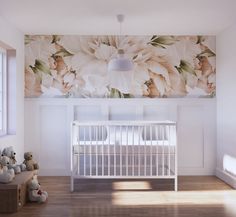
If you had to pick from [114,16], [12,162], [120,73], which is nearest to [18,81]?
[12,162]

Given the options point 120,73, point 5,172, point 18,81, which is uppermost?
point 120,73

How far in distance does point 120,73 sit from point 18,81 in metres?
1.39

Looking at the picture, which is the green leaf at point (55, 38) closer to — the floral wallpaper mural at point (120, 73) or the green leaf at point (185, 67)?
the floral wallpaper mural at point (120, 73)

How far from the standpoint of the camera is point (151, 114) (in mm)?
5465

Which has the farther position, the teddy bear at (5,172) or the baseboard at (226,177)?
the baseboard at (226,177)

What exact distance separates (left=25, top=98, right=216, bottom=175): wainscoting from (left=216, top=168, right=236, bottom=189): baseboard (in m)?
0.24

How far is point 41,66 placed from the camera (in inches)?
213

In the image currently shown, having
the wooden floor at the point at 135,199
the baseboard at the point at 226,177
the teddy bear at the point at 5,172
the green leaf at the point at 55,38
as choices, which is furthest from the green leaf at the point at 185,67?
the teddy bear at the point at 5,172

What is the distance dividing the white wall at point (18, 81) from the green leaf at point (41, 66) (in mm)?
217

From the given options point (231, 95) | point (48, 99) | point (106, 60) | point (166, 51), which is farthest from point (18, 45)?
point (231, 95)

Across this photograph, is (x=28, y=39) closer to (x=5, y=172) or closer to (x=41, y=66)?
(x=41, y=66)

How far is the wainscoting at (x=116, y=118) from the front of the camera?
17.8ft

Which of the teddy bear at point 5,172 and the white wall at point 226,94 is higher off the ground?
the white wall at point 226,94

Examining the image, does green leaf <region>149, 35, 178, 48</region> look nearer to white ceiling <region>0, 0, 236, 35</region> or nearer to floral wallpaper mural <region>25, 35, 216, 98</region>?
floral wallpaper mural <region>25, 35, 216, 98</region>
